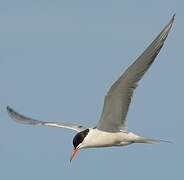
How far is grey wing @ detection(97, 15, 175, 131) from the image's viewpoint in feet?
33.7

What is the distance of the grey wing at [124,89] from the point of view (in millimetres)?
10258

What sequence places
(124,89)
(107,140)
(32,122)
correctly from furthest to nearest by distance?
(32,122) < (107,140) < (124,89)

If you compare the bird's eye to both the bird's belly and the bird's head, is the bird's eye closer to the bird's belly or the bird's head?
the bird's head

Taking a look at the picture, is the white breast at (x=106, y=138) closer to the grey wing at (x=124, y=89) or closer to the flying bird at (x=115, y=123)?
the flying bird at (x=115, y=123)

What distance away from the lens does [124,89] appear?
36.7ft

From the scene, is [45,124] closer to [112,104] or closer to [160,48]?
[112,104]

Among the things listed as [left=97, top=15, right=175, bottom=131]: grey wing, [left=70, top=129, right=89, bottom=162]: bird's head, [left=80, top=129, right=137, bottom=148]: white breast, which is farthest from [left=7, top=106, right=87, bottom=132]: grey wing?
[left=97, top=15, right=175, bottom=131]: grey wing

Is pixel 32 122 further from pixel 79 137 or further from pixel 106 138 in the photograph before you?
pixel 106 138

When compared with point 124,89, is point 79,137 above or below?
below

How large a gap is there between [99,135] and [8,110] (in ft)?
14.4

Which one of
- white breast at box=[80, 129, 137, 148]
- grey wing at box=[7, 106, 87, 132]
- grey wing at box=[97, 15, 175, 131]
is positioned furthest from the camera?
grey wing at box=[7, 106, 87, 132]

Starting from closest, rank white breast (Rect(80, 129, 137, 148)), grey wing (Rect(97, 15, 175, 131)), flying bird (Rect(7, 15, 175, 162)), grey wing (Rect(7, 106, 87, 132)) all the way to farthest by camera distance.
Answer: grey wing (Rect(97, 15, 175, 131)) < flying bird (Rect(7, 15, 175, 162)) < white breast (Rect(80, 129, 137, 148)) < grey wing (Rect(7, 106, 87, 132))

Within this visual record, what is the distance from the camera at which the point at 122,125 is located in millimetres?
12188

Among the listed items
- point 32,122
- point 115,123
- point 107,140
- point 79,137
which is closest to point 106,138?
point 107,140
